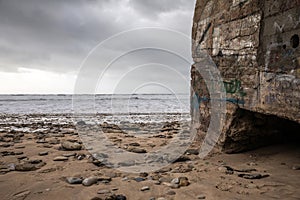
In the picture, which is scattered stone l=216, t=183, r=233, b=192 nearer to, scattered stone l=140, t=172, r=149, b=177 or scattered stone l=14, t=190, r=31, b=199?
scattered stone l=140, t=172, r=149, b=177

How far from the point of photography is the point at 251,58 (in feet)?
13.6

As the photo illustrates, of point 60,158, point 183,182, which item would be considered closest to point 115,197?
point 183,182

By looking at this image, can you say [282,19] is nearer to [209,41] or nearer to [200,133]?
[209,41]

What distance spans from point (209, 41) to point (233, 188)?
3.27 metres

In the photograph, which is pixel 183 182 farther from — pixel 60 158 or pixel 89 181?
pixel 60 158

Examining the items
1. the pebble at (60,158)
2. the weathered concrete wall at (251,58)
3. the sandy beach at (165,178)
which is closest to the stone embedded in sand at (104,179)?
the sandy beach at (165,178)

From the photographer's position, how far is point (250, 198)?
2.88 m

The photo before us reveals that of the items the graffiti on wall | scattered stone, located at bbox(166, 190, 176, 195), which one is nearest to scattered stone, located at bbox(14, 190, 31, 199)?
scattered stone, located at bbox(166, 190, 176, 195)

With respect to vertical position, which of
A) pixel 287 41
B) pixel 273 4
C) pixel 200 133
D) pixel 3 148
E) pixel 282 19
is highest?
pixel 273 4

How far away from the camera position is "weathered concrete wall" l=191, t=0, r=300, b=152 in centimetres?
335

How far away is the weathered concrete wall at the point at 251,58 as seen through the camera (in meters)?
3.35

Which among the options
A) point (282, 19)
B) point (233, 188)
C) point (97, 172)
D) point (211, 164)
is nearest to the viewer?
point (233, 188)

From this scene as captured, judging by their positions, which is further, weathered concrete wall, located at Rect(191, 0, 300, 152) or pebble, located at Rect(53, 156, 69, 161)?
pebble, located at Rect(53, 156, 69, 161)

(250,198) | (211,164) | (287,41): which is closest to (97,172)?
(211,164)
